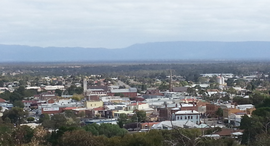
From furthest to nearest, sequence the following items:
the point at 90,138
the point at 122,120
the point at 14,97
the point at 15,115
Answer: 1. the point at 14,97
2. the point at 15,115
3. the point at 122,120
4. the point at 90,138

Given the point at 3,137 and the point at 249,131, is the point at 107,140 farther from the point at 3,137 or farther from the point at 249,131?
the point at 249,131

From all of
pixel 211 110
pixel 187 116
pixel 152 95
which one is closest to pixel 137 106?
pixel 211 110

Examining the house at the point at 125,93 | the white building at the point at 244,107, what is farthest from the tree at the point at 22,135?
the house at the point at 125,93

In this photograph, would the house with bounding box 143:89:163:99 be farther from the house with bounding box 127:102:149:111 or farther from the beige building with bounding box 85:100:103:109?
the house with bounding box 127:102:149:111

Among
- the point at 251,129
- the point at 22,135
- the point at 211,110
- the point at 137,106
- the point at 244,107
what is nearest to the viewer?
the point at 22,135

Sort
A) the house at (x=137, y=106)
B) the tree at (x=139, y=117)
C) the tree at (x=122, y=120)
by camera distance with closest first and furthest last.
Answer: the tree at (x=122, y=120)
the tree at (x=139, y=117)
the house at (x=137, y=106)

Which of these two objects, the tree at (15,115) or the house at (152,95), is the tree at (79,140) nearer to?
the tree at (15,115)

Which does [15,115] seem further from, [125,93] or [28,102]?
[125,93]

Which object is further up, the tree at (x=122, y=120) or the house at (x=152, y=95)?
the tree at (x=122, y=120)

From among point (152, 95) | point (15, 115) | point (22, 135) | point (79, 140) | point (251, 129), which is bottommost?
point (152, 95)

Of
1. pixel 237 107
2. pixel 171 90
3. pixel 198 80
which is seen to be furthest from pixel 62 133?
pixel 198 80

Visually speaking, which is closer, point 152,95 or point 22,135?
point 22,135
